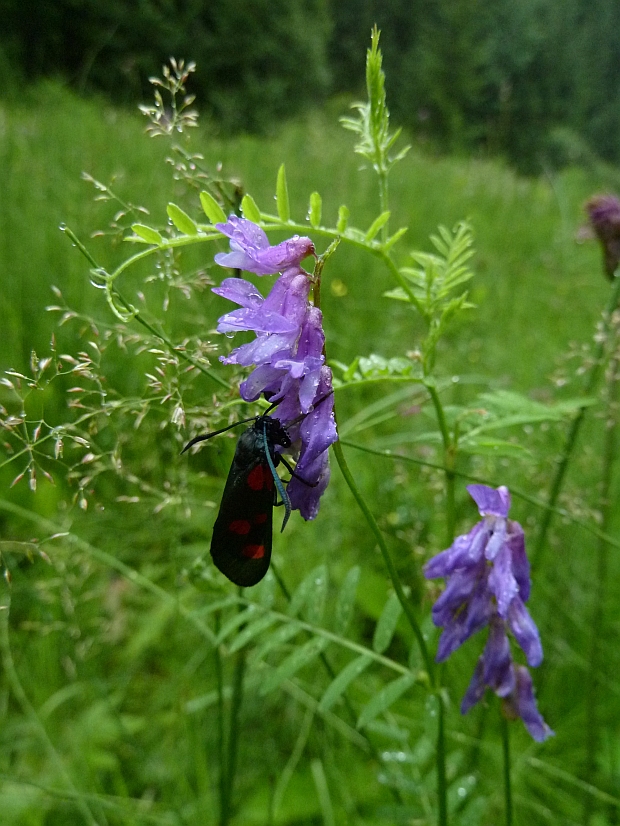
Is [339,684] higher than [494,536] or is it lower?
lower

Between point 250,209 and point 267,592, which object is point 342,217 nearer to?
point 250,209

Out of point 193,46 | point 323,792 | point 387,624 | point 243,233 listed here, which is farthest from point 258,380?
point 193,46

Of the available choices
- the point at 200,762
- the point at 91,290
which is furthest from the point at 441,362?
the point at 200,762

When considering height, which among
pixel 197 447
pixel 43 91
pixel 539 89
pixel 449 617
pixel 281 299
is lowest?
Answer: pixel 449 617

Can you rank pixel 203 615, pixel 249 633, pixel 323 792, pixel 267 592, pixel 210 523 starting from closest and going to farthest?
1. pixel 249 633
2. pixel 267 592
3. pixel 203 615
4. pixel 323 792
5. pixel 210 523

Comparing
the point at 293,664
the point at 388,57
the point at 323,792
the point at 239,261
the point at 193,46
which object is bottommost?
the point at 323,792

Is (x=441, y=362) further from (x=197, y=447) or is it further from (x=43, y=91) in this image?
(x=43, y=91)

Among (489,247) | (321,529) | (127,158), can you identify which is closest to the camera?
(321,529)

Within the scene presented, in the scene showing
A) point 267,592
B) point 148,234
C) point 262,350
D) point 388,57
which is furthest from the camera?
point 388,57
